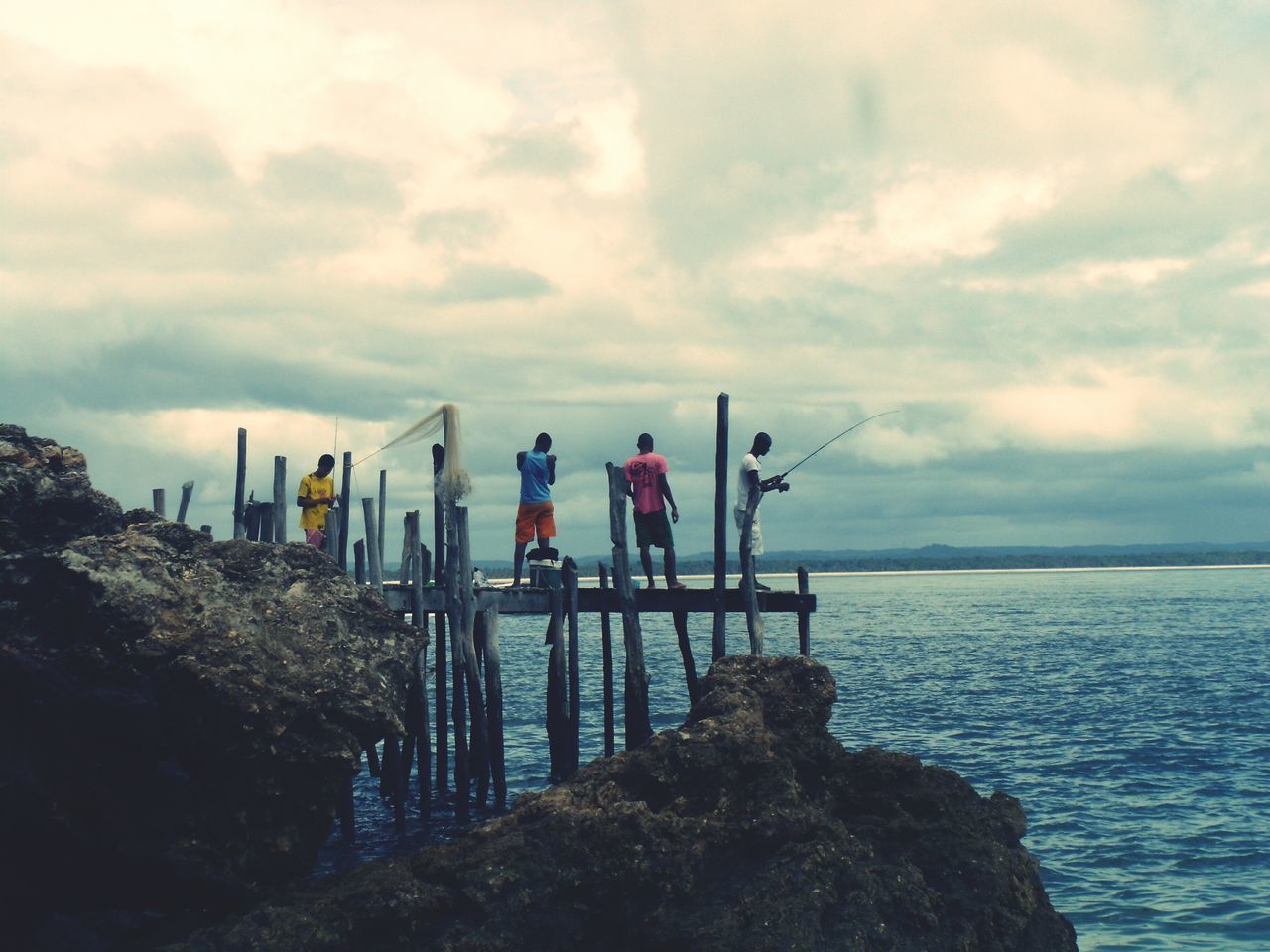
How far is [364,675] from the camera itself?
32.8ft

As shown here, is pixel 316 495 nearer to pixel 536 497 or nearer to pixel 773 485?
pixel 536 497

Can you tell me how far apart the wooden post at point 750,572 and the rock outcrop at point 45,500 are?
747cm

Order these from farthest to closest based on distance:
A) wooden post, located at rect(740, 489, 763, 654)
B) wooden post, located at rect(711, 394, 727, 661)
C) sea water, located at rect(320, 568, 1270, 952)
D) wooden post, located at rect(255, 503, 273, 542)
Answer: wooden post, located at rect(255, 503, 273, 542) → wooden post, located at rect(740, 489, 763, 654) → wooden post, located at rect(711, 394, 727, 661) → sea water, located at rect(320, 568, 1270, 952)

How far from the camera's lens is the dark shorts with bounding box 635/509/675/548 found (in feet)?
52.4

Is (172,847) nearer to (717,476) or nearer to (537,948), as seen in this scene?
(537,948)

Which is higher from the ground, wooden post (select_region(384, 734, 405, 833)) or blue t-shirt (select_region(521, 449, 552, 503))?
blue t-shirt (select_region(521, 449, 552, 503))

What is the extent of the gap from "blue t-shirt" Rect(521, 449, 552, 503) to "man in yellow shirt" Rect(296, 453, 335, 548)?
2948 mm

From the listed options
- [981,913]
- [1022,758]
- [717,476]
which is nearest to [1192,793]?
[1022,758]

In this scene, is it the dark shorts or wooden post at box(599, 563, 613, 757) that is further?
wooden post at box(599, 563, 613, 757)

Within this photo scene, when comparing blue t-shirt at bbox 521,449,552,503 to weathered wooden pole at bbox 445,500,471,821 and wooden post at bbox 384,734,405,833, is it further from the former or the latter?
wooden post at bbox 384,734,405,833

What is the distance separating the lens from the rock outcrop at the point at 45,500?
11.1 meters

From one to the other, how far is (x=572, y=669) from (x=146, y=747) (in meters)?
7.34

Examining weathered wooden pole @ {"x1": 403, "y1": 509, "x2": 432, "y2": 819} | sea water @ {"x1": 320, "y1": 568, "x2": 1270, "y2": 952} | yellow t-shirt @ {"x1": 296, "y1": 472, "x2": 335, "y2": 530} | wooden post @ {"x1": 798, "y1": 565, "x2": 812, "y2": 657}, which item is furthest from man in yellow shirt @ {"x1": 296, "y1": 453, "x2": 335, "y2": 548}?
wooden post @ {"x1": 798, "y1": 565, "x2": 812, "y2": 657}

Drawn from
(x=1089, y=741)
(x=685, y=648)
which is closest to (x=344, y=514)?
(x=685, y=648)
